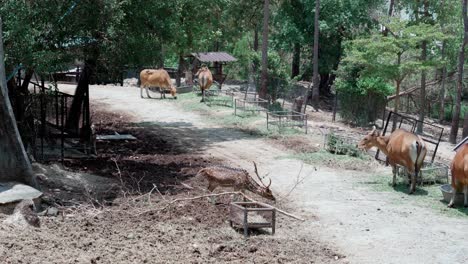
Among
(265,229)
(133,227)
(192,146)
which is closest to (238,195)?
(265,229)

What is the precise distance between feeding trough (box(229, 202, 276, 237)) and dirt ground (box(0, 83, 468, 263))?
0.57 ft

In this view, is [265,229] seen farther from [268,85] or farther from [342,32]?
[342,32]

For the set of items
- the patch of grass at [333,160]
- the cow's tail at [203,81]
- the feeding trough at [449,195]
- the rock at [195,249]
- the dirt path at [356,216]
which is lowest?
the dirt path at [356,216]

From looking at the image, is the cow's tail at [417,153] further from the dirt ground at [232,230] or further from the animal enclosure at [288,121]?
the animal enclosure at [288,121]

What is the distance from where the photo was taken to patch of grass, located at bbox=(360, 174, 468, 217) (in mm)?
11820

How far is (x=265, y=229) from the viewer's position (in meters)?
10.0

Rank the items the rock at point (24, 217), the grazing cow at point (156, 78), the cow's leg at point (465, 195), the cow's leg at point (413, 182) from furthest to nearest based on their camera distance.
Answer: the grazing cow at point (156, 78), the cow's leg at point (413, 182), the cow's leg at point (465, 195), the rock at point (24, 217)

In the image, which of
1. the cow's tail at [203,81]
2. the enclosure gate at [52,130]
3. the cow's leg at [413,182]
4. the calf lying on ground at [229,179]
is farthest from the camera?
the cow's tail at [203,81]

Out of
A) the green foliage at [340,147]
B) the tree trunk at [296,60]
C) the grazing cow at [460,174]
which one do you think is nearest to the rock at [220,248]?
the grazing cow at [460,174]

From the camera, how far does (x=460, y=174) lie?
463 inches

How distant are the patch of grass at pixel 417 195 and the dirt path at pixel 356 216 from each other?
5.3 inches

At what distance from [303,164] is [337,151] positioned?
5.70ft

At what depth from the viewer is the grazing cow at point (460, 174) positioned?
11.6 meters

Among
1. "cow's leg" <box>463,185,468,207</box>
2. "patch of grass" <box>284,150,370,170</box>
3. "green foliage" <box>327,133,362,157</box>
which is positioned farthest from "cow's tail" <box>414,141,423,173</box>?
"green foliage" <box>327,133,362,157</box>
